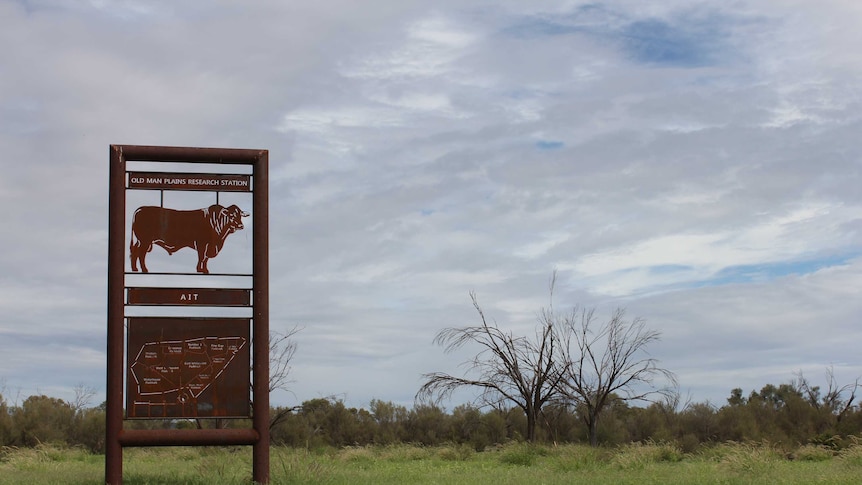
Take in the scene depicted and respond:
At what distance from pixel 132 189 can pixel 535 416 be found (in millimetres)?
18881

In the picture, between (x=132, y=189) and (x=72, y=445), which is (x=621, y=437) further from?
(x=132, y=189)

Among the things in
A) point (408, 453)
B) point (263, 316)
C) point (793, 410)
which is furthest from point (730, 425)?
point (263, 316)

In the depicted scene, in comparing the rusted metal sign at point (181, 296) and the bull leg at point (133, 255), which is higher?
the bull leg at point (133, 255)

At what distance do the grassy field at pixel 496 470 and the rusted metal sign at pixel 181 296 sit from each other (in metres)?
2.63

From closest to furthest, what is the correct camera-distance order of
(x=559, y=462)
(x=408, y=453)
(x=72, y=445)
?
(x=559, y=462), (x=408, y=453), (x=72, y=445)

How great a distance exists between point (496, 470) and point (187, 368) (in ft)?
25.2

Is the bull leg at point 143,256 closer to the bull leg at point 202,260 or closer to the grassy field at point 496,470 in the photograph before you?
the bull leg at point 202,260

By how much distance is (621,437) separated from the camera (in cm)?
3806

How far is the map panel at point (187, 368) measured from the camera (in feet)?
44.9

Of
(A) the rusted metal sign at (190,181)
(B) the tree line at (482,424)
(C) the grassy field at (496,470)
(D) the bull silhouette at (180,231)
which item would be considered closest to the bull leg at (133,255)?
(D) the bull silhouette at (180,231)

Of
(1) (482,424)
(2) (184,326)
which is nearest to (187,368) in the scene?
(2) (184,326)

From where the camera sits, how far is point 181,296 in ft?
45.1

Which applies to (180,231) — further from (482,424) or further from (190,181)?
(482,424)

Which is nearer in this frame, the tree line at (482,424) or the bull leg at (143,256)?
the bull leg at (143,256)
